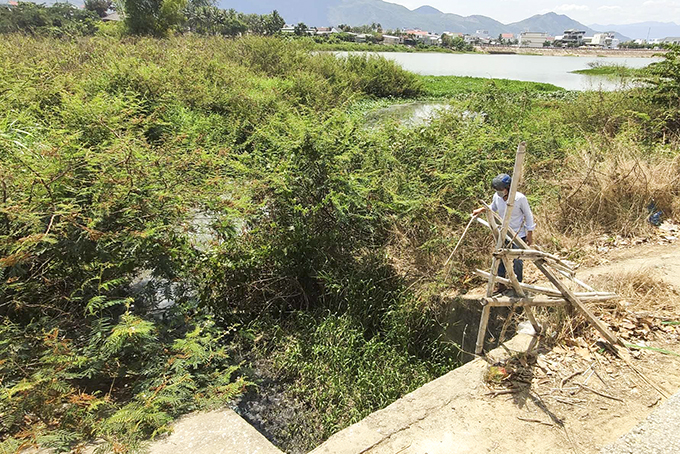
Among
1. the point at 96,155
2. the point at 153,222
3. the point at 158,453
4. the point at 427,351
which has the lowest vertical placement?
the point at 427,351

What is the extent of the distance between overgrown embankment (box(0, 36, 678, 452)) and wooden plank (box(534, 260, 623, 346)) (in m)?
1.84

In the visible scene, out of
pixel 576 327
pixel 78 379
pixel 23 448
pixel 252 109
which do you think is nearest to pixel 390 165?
pixel 576 327

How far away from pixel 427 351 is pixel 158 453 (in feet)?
10.9

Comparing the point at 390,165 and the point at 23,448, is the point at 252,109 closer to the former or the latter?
the point at 390,165

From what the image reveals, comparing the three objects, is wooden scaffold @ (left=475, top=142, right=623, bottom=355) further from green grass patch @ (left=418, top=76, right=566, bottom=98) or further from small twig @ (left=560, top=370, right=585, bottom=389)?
green grass patch @ (left=418, top=76, right=566, bottom=98)

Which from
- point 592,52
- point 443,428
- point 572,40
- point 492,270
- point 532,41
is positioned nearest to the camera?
point 443,428

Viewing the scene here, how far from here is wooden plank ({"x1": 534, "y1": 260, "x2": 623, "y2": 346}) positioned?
330 centimetres

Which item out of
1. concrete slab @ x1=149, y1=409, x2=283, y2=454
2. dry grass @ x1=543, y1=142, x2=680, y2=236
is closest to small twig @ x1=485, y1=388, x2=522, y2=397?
concrete slab @ x1=149, y1=409, x2=283, y2=454

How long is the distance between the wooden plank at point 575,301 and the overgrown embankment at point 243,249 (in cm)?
184

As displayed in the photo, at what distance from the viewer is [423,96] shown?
81.2 ft

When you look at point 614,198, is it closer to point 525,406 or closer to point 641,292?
point 641,292

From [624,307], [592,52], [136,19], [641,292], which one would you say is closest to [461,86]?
[136,19]

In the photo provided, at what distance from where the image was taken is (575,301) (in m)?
3.33

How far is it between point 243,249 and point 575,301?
4016mm
